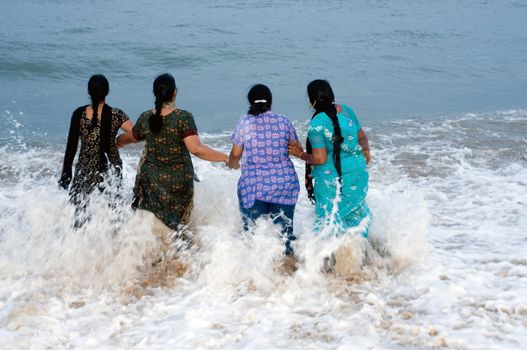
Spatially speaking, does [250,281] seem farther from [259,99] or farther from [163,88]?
[163,88]

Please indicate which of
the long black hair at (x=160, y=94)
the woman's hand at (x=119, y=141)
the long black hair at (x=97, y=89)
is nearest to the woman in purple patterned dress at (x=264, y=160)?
the long black hair at (x=160, y=94)

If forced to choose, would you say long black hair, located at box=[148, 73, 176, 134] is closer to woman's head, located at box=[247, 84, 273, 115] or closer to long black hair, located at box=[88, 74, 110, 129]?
long black hair, located at box=[88, 74, 110, 129]

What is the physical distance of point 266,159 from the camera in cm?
464

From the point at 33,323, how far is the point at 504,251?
13.2ft

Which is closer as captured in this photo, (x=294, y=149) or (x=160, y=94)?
(x=160, y=94)

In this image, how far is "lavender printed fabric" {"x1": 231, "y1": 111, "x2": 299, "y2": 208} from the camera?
458 centimetres

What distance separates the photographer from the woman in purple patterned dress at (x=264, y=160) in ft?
15.0

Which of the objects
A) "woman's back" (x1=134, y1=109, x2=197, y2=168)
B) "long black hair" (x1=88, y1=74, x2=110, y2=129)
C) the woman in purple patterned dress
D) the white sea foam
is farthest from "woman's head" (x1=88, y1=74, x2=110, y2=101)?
the woman in purple patterned dress

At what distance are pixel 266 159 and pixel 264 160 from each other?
0.7 inches

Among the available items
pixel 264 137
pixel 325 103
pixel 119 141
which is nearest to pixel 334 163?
pixel 325 103

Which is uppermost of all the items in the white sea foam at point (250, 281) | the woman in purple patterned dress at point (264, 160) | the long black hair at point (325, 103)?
the long black hair at point (325, 103)

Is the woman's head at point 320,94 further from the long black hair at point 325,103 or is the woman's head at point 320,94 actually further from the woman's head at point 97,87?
the woman's head at point 97,87

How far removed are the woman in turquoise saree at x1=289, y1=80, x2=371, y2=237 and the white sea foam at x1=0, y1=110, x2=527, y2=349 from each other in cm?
20

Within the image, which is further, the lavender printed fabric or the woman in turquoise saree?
the lavender printed fabric
